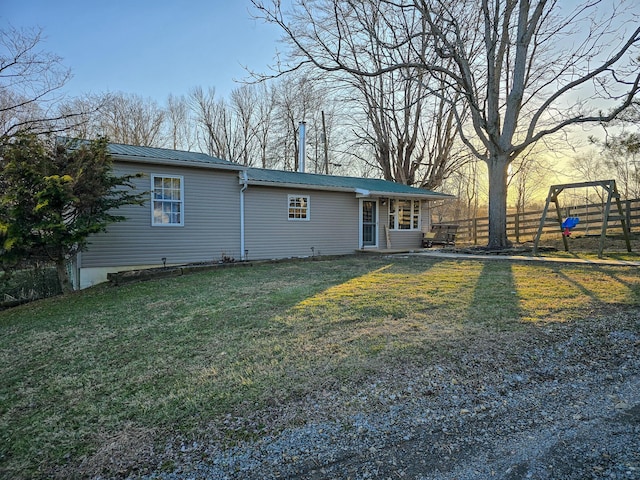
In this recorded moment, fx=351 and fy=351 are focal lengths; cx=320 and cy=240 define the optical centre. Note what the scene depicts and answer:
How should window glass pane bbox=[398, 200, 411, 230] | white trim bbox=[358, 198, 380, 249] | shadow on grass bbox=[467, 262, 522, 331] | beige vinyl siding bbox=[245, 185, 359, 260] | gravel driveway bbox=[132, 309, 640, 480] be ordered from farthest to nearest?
window glass pane bbox=[398, 200, 411, 230], white trim bbox=[358, 198, 380, 249], beige vinyl siding bbox=[245, 185, 359, 260], shadow on grass bbox=[467, 262, 522, 331], gravel driveway bbox=[132, 309, 640, 480]

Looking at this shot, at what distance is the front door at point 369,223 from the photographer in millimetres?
13492

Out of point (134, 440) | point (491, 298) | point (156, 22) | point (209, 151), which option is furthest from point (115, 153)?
point (209, 151)

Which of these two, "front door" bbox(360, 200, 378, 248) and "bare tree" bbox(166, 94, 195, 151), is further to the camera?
"bare tree" bbox(166, 94, 195, 151)

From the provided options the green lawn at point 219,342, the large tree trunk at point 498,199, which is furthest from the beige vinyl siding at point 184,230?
the large tree trunk at point 498,199

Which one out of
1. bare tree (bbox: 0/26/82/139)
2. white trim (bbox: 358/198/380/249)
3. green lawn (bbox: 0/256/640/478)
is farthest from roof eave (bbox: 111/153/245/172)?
white trim (bbox: 358/198/380/249)

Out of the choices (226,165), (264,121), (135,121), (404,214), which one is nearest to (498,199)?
(404,214)

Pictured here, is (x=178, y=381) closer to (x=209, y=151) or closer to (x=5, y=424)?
(x=5, y=424)

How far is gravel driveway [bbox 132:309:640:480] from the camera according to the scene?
181 centimetres

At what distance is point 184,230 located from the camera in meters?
9.45

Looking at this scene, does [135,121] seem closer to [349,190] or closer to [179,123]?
[179,123]

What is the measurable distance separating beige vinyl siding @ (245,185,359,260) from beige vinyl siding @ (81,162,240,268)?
0.55 m

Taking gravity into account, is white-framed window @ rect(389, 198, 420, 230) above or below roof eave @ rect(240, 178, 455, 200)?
below

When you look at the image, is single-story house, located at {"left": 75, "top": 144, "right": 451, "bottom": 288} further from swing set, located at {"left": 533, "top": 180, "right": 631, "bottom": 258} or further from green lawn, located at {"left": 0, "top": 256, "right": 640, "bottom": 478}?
swing set, located at {"left": 533, "top": 180, "right": 631, "bottom": 258}

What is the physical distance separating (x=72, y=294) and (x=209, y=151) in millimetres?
22853
